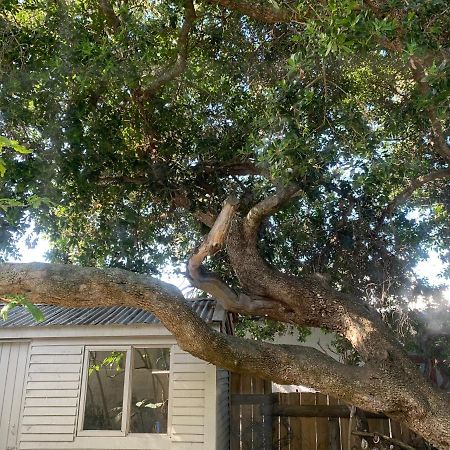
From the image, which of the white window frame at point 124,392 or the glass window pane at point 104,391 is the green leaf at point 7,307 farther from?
the glass window pane at point 104,391

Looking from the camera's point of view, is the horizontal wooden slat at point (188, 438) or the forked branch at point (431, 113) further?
the horizontal wooden slat at point (188, 438)

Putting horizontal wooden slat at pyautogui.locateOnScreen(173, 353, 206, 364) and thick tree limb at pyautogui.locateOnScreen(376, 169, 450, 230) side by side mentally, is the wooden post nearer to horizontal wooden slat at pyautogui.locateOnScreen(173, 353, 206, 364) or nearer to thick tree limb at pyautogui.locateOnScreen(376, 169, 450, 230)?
horizontal wooden slat at pyautogui.locateOnScreen(173, 353, 206, 364)

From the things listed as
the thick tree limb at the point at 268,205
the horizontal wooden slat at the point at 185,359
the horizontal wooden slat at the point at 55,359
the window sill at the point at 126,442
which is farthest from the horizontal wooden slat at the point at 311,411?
the horizontal wooden slat at the point at 55,359

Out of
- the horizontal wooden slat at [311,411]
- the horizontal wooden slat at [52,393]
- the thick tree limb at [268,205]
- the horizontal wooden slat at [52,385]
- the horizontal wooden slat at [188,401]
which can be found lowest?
the horizontal wooden slat at [311,411]

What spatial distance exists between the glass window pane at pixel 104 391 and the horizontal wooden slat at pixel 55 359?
9.9 inches

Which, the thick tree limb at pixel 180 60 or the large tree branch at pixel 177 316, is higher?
the thick tree limb at pixel 180 60

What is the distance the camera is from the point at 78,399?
27.7ft

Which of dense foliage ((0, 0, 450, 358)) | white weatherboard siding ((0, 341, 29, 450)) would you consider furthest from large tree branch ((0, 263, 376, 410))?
white weatherboard siding ((0, 341, 29, 450))

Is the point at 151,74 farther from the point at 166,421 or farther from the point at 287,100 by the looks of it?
the point at 166,421

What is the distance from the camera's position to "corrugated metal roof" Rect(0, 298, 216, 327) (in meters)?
8.56

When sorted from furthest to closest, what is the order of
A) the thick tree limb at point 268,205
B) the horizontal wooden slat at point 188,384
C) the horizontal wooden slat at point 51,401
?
1. the horizontal wooden slat at point 51,401
2. the horizontal wooden slat at point 188,384
3. the thick tree limb at point 268,205

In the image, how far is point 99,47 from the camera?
678 centimetres

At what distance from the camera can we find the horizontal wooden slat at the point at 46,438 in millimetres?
8242

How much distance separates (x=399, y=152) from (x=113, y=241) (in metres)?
5.81
